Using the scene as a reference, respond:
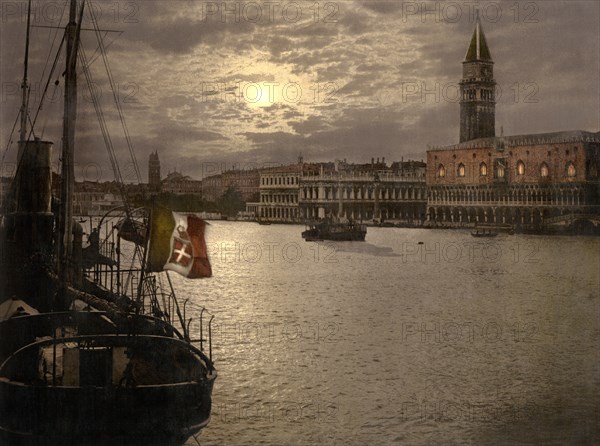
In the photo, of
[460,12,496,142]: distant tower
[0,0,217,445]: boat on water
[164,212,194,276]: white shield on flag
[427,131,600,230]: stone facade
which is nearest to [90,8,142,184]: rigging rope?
[0,0,217,445]: boat on water

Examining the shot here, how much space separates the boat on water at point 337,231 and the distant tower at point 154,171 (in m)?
9.51

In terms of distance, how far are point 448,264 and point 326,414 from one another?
33.2 feet

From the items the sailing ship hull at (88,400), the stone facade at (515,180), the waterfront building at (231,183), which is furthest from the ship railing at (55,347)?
the stone facade at (515,180)

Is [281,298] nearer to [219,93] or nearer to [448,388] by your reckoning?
[448,388]

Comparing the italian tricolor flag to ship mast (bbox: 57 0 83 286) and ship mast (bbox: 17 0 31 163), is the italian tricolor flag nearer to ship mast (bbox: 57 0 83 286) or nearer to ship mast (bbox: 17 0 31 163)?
ship mast (bbox: 57 0 83 286)

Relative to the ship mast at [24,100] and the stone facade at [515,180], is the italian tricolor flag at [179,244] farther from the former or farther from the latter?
the stone facade at [515,180]

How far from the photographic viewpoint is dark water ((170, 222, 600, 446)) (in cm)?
425

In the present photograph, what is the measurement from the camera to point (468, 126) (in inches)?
717

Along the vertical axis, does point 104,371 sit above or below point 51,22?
below

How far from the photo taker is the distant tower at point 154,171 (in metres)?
4.33

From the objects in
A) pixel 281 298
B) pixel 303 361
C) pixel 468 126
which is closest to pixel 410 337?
pixel 303 361

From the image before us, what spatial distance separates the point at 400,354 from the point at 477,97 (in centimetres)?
1302

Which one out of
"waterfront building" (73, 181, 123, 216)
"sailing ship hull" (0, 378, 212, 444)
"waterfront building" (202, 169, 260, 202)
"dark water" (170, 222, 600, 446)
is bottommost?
"dark water" (170, 222, 600, 446)

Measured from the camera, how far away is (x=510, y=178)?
48.1 ft
